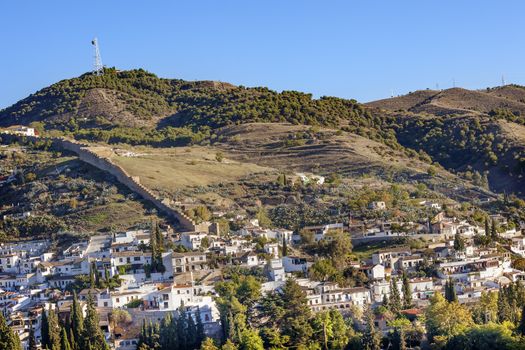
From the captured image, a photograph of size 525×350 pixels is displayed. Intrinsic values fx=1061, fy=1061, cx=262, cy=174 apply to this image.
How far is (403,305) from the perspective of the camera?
153 feet

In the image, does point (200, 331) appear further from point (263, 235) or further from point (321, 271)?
point (263, 235)

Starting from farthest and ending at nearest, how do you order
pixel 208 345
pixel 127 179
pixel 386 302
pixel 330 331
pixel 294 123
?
1. pixel 294 123
2. pixel 127 179
3. pixel 386 302
4. pixel 330 331
5. pixel 208 345

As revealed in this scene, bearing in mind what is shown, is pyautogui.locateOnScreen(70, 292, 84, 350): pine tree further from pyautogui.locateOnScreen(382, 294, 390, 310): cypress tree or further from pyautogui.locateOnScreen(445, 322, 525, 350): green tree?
pyautogui.locateOnScreen(445, 322, 525, 350): green tree

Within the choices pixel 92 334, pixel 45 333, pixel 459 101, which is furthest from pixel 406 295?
pixel 459 101

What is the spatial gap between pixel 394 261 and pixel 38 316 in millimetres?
17656

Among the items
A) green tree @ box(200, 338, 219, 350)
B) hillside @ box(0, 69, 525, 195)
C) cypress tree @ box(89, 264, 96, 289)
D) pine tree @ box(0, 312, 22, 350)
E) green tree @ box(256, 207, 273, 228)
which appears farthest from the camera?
hillside @ box(0, 69, 525, 195)

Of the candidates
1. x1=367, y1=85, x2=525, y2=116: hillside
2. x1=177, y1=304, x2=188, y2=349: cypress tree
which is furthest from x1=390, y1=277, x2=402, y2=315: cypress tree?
x1=367, y1=85, x2=525, y2=116: hillside

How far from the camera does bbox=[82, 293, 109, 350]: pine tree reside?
4172cm

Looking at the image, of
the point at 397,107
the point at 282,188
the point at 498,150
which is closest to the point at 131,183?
the point at 282,188

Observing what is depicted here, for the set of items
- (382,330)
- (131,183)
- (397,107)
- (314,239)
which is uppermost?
(397,107)

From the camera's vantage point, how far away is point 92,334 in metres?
42.2

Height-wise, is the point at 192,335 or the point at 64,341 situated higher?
the point at 64,341

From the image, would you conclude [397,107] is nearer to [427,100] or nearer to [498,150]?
[427,100]

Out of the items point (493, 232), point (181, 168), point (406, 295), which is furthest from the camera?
point (181, 168)
